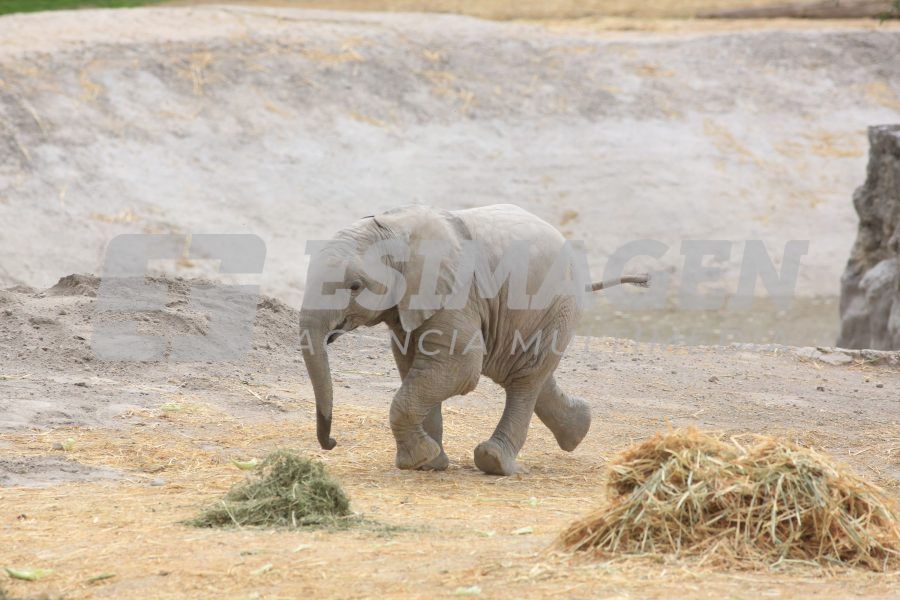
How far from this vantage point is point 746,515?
581 cm

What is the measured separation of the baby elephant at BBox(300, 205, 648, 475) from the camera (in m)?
7.63

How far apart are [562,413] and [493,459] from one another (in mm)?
911

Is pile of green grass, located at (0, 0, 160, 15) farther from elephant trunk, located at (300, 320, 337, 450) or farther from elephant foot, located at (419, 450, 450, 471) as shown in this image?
elephant trunk, located at (300, 320, 337, 450)

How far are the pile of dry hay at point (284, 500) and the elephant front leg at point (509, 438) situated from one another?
1771 millimetres

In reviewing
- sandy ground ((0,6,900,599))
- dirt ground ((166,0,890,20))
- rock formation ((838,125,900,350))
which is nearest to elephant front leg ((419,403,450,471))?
sandy ground ((0,6,900,599))

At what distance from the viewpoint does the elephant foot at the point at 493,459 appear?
8.24 m

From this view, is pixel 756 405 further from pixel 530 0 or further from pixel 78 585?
pixel 530 0

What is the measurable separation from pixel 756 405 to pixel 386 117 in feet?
39.2

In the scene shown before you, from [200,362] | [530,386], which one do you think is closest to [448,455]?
[530,386]

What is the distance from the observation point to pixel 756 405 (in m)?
11.5

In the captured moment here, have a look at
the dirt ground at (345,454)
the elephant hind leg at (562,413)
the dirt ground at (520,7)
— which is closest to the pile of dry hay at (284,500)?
the dirt ground at (345,454)

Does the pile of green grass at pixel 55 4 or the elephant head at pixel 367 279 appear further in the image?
the pile of green grass at pixel 55 4

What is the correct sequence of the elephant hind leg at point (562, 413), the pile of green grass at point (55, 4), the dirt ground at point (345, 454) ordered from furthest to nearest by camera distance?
the pile of green grass at point (55, 4) → the elephant hind leg at point (562, 413) → the dirt ground at point (345, 454)

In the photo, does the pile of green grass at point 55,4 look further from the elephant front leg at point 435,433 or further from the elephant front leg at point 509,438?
the elephant front leg at point 509,438
